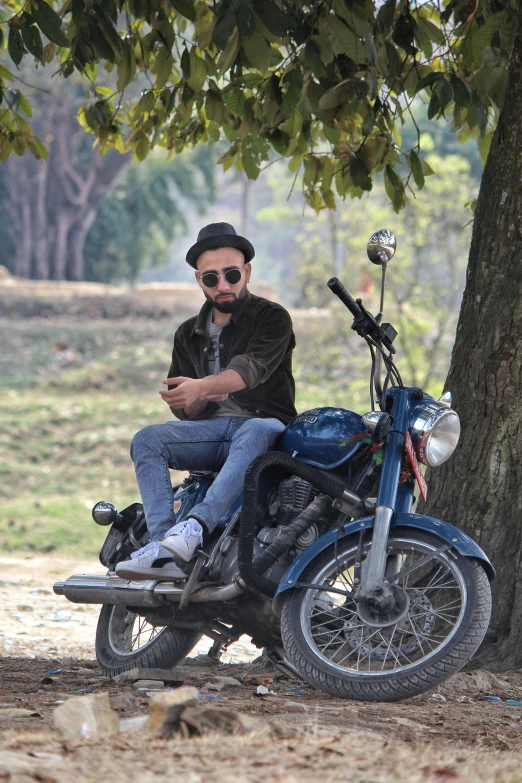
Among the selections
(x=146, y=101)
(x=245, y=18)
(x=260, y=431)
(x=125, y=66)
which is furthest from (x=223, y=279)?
(x=146, y=101)

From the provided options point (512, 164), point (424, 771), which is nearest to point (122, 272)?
point (512, 164)

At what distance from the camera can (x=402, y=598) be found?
411cm

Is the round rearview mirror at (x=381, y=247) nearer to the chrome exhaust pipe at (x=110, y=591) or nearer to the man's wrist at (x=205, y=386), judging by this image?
the man's wrist at (x=205, y=386)

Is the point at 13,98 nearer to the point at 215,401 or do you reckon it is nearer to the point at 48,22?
the point at 48,22

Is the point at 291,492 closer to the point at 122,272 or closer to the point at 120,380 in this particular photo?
the point at 120,380

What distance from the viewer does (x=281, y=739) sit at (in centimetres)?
311

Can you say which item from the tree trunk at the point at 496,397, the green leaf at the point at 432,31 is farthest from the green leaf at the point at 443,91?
the green leaf at the point at 432,31

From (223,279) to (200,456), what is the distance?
0.80m

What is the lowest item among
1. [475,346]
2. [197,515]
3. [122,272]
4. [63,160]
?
[197,515]

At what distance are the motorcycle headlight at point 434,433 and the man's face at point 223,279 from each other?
1.13 meters

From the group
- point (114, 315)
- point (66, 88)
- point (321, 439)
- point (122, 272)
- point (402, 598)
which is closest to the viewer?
point (402, 598)

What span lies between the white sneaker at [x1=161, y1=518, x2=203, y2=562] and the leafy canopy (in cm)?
206

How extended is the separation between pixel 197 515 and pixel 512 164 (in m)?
2.32

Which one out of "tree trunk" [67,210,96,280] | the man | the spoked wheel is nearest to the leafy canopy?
the man
